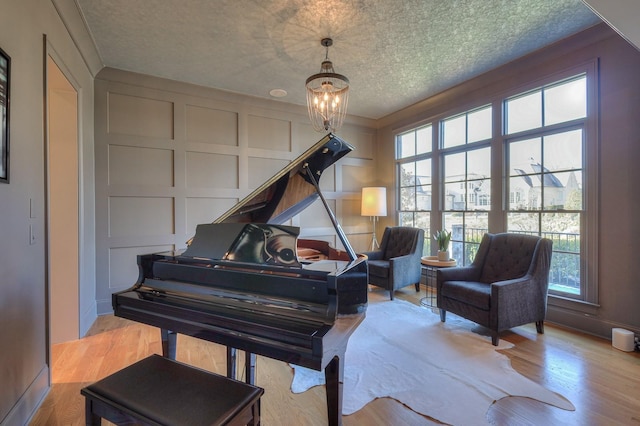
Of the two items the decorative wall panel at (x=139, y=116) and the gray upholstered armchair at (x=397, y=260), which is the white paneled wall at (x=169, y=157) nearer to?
the decorative wall panel at (x=139, y=116)

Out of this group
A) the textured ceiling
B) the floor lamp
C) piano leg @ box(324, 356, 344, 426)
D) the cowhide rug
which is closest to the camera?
piano leg @ box(324, 356, 344, 426)

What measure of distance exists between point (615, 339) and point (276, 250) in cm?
316

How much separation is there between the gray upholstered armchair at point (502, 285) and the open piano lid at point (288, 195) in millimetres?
1680

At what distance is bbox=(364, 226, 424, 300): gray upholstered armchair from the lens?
409 centimetres

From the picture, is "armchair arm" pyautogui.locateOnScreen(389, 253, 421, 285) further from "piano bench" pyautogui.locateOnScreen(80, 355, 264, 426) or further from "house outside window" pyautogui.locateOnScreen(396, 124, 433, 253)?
"piano bench" pyautogui.locateOnScreen(80, 355, 264, 426)

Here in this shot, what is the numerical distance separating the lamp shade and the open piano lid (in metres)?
2.66

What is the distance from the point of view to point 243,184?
4.39 metres

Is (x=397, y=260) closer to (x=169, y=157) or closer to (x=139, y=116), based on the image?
(x=169, y=157)

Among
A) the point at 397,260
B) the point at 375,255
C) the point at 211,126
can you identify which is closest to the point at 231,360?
the point at 397,260

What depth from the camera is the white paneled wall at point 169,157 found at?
3570mm

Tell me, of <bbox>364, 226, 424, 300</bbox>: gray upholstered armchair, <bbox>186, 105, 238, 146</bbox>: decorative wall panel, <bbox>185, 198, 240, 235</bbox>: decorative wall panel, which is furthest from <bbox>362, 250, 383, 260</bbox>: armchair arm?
<bbox>186, 105, 238, 146</bbox>: decorative wall panel

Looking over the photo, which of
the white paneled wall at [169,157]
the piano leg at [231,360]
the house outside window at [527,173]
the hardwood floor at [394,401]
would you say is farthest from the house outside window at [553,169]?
the piano leg at [231,360]

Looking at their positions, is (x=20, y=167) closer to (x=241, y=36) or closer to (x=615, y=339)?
(x=241, y=36)

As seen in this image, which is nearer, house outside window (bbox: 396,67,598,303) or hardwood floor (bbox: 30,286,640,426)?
hardwood floor (bbox: 30,286,640,426)
